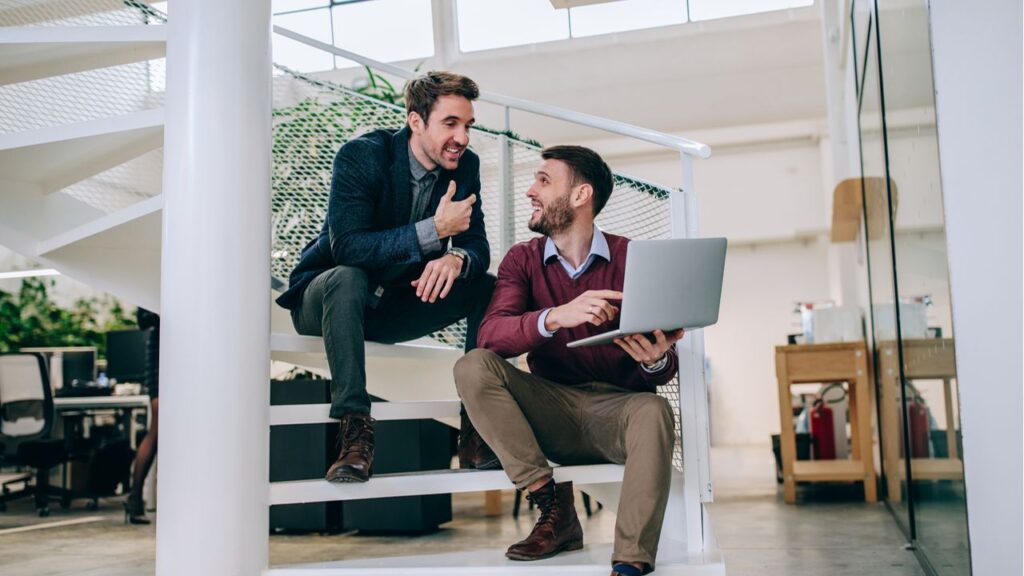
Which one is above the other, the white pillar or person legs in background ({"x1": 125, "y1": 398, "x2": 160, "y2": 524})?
the white pillar

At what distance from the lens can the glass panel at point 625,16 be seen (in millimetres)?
8188

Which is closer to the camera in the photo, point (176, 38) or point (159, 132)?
point (176, 38)

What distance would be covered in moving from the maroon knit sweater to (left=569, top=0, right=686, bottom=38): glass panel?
614 centimetres

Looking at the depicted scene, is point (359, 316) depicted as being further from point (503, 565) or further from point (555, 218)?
point (503, 565)

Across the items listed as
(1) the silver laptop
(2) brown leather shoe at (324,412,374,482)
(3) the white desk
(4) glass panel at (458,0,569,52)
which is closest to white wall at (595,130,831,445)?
(4) glass panel at (458,0,569,52)

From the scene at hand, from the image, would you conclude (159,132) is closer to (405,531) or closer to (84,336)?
(405,531)

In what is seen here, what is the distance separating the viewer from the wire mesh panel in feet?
9.96

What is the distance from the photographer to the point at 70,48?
273 centimetres

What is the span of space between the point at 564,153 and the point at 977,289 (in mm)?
1144

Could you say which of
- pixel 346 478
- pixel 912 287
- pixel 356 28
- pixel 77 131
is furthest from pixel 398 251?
pixel 356 28

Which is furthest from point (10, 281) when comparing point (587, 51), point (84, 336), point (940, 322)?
point (940, 322)

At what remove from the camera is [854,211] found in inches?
216

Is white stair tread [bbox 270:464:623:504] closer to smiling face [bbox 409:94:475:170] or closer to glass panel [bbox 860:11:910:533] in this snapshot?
smiling face [bbox 409:94:475:170]

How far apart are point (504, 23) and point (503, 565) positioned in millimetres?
7159
